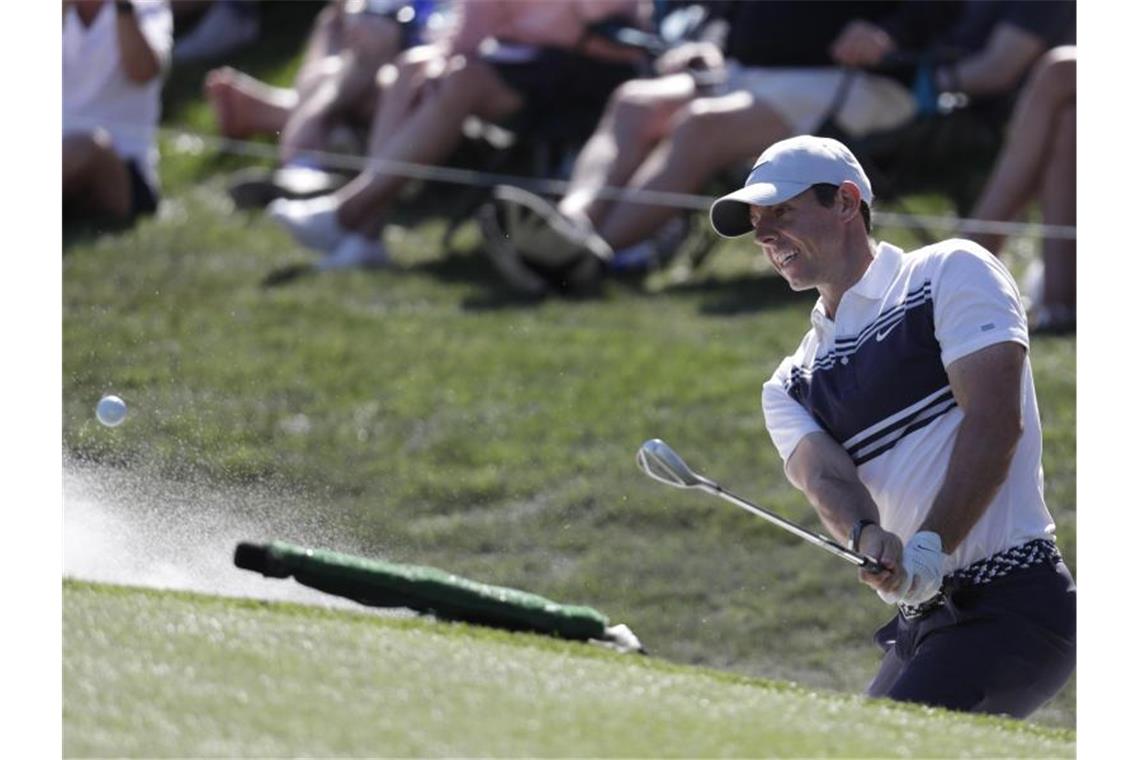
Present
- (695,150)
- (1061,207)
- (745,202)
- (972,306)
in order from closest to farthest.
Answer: (972,306) → (745,202) → (1061,207) → (695,150)

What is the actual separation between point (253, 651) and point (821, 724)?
43.9 inches

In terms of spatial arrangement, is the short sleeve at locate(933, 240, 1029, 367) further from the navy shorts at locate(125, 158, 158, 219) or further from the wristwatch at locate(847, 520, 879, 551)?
the navy shorts at locate(125, 158, 158, 219)

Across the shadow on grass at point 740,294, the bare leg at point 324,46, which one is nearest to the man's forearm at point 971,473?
the shadow on grass at point 740,294

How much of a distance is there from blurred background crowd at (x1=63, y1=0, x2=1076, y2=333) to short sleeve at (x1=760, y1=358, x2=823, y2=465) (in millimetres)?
3298

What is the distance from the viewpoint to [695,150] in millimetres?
8875

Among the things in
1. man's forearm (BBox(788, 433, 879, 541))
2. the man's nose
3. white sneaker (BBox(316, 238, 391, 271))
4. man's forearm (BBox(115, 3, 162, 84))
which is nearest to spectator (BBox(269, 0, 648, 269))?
white sneaker (BBox(316, 238, 391, 271))

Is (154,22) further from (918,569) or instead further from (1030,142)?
(918,569)

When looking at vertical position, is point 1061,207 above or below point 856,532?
below

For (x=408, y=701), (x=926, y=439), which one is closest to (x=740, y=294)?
(x=926, y=439)

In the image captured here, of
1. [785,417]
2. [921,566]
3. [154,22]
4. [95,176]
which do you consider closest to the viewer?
[921,566]

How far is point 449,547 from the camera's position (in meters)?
7.13

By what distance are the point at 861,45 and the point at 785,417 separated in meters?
3.99

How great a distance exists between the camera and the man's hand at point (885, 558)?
4262 mm

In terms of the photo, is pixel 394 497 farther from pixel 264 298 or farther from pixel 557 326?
pixel 264 298
